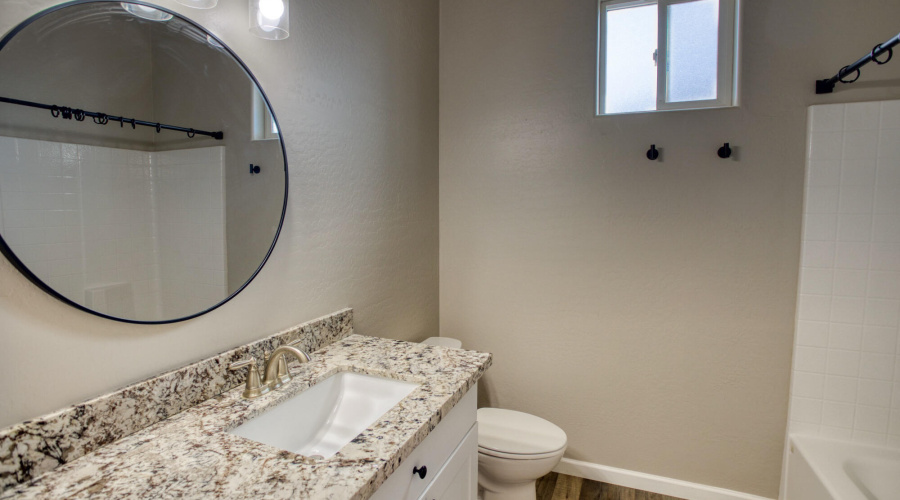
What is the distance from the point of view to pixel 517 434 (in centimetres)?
191

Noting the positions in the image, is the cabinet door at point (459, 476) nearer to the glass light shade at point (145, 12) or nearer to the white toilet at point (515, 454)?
the white toilet at point (515, 454)

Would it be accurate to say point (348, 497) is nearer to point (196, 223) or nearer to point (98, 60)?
point (196, 223)

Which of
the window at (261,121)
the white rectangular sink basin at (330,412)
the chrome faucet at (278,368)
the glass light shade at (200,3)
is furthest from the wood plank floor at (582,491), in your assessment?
the glass light shade at (200,3)

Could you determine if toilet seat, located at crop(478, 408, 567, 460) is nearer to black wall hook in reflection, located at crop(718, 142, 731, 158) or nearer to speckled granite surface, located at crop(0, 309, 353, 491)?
speckled granite surface, located at crop(0, 309, 353, 491)

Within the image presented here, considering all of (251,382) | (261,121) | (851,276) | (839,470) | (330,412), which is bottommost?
(839,470)

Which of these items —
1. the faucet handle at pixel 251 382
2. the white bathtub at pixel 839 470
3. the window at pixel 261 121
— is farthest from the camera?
the white bathtub at pixel 839 470

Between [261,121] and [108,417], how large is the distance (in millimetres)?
820

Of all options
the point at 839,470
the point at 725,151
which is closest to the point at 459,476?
the point at 839,470

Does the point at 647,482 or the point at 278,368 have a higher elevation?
the point at 278,368

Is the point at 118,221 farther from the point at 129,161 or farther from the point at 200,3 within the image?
the point at 200,3

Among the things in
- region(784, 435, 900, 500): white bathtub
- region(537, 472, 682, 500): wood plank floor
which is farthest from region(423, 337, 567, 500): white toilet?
region(784, 435, 900, 500): white bathtub

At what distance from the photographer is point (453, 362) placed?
4.44 ft

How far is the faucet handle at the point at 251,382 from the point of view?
1115 millimetres

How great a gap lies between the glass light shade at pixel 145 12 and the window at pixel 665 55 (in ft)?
5.93
